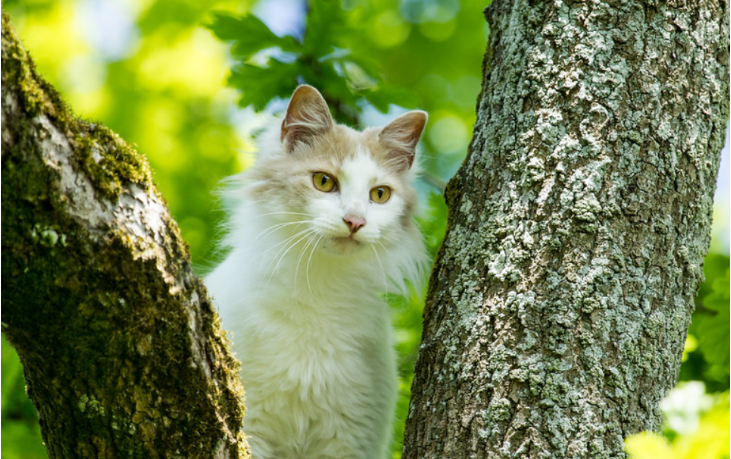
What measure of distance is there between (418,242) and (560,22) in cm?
169

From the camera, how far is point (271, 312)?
3.40 metres

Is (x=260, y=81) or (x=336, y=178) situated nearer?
(x=336, y=178)

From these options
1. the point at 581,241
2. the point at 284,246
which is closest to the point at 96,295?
the point at 581,241

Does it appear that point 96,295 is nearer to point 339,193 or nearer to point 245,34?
point 339,193

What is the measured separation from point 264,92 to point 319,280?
1138 millimetres

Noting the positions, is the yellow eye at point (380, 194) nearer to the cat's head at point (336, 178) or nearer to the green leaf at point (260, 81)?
the cat's head at point (336, 178)

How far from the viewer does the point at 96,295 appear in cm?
179

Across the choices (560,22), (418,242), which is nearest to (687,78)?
(560,22)

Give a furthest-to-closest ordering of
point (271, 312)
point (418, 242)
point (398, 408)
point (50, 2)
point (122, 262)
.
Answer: point (50, 2) < point (398, 408) < point (418, 242) < point (271, 312) < point (122, 262)

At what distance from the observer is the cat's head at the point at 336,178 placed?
337 cm

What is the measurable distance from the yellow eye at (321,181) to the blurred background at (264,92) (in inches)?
24.4

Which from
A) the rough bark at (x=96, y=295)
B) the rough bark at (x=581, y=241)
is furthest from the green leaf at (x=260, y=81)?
the rough bark at (x=96, y=295)

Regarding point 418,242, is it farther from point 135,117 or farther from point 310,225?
point 135,117

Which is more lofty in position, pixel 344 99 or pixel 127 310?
pixel 344 99
